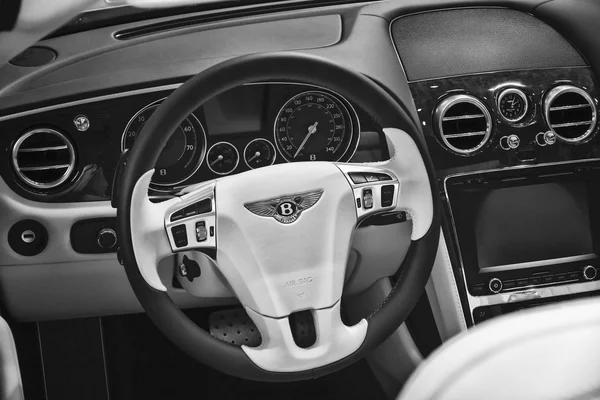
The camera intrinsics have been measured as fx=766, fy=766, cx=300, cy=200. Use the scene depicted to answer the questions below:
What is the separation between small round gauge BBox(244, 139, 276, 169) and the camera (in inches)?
71.2

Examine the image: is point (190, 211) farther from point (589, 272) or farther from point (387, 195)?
point (589, 272)

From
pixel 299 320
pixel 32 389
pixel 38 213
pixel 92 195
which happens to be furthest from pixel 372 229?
pixel 32 389

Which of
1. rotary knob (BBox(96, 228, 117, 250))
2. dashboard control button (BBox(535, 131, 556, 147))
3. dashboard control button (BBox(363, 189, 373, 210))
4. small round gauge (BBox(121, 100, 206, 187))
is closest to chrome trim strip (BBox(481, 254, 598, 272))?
Answer: dashboard control button (BBox(535, 131, 556, 147))

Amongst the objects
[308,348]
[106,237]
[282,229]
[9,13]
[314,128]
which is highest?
[9,13]

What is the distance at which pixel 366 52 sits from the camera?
1.91 meters

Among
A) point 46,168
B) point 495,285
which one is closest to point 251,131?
point 46,168

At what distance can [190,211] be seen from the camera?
1.46m

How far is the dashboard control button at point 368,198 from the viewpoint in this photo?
1549mm

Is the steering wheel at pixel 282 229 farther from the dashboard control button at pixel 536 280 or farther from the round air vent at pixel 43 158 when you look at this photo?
the dashboard control button at pixel 536 280

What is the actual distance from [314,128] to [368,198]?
1.13 ft

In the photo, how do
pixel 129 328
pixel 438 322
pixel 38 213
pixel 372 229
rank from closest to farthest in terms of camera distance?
1. pixel 38 213
2. pixel 372 229
3. pixel 438 322
4. pixel 129 328

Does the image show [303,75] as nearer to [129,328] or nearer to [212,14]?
[212,14]

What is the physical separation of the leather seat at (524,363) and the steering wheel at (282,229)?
2.20ft

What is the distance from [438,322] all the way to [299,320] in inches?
17.9
